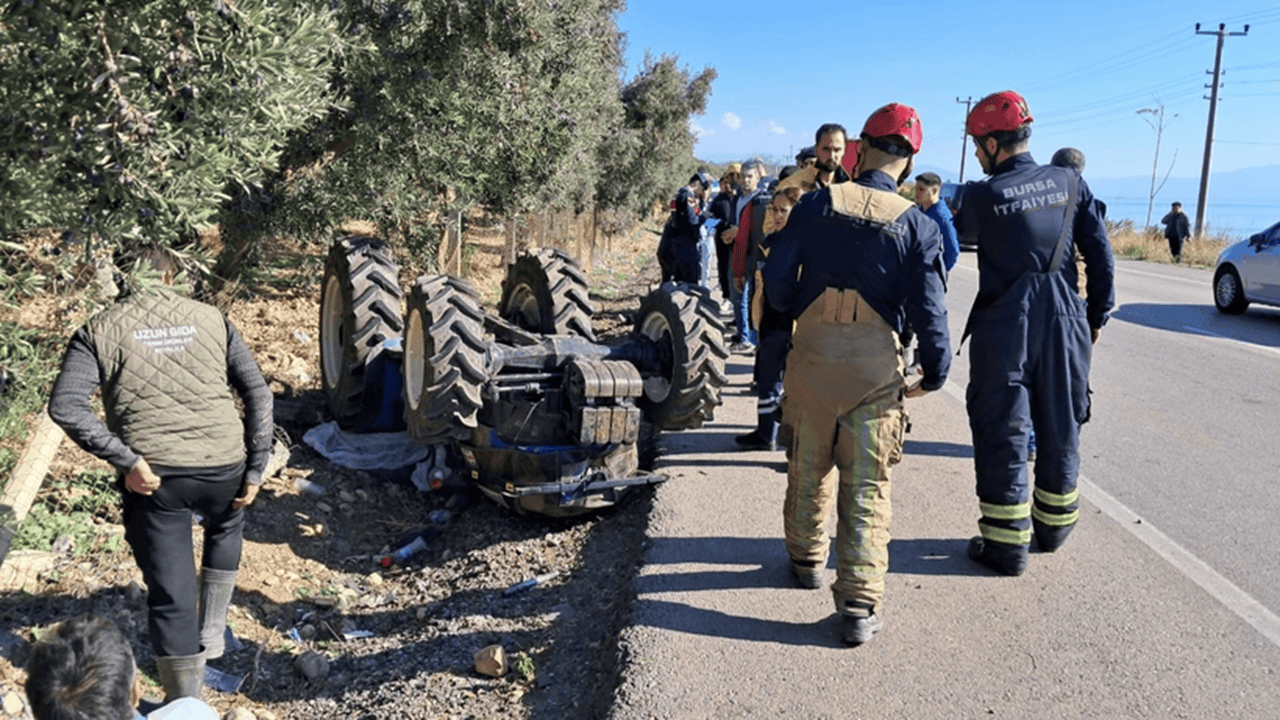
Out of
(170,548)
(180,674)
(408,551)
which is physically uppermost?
(170,548)

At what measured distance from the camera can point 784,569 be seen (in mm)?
5016

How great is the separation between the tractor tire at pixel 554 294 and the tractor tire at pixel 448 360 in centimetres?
122

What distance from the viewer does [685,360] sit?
6234 millimetres

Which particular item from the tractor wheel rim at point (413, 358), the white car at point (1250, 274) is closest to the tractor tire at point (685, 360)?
the tractor wheel rim at point (413, 358)

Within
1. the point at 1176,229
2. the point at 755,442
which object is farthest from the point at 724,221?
the point at 1176,229

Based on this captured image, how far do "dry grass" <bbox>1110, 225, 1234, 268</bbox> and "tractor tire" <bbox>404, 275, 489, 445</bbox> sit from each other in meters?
25.2

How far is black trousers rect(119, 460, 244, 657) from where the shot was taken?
3.95 m

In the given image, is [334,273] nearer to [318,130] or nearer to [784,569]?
[318,130]

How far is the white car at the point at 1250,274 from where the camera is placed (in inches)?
567

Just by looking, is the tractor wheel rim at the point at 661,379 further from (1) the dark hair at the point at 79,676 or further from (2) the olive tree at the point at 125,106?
(1) the dark hair at the point at 79,676

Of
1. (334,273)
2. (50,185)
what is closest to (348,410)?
(334,273)

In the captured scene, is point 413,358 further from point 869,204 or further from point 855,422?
point 869,204

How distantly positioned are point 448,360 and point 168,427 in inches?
74.6

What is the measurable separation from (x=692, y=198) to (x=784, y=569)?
7.82 meters
